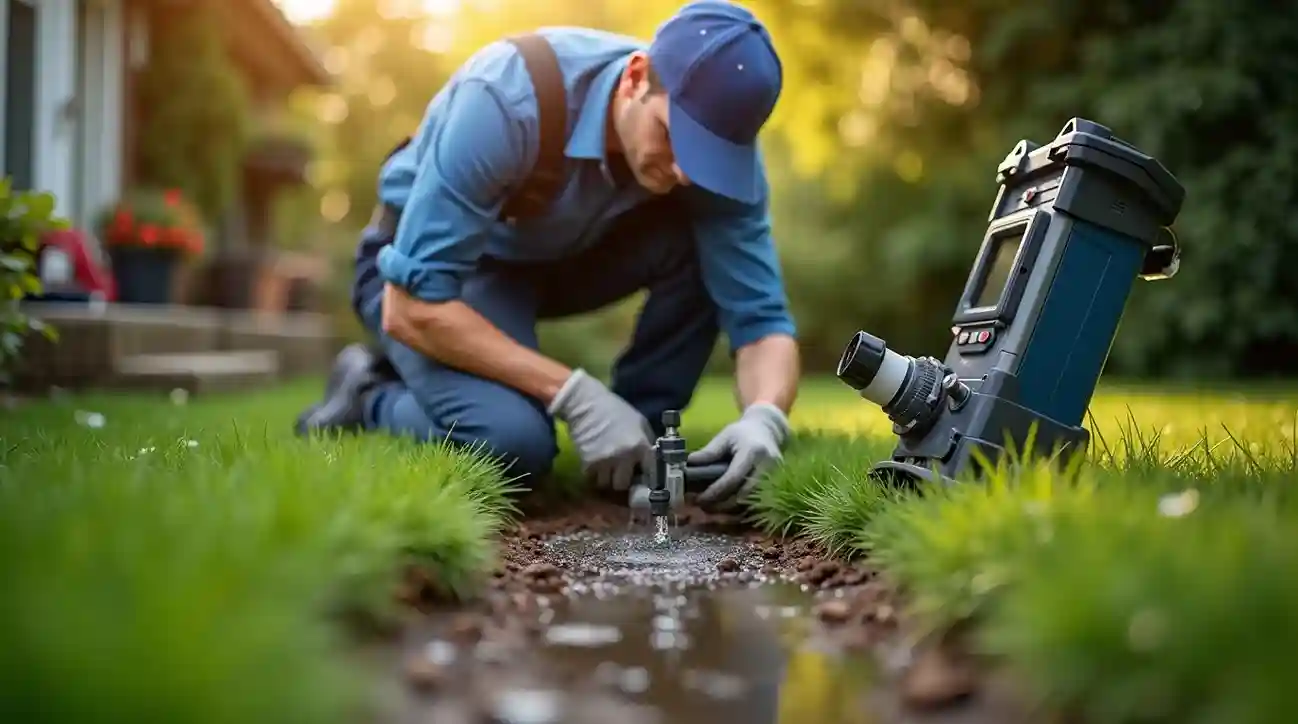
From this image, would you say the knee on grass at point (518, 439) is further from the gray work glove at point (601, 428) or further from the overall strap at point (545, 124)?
the overall strap at point (545, 124)

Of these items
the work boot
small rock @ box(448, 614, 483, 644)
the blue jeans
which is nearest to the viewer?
small rock @ box(448, 614, 483, 644)

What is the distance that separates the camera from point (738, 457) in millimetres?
2582

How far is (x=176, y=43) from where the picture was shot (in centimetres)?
839

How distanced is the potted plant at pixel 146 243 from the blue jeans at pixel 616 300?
414 cm

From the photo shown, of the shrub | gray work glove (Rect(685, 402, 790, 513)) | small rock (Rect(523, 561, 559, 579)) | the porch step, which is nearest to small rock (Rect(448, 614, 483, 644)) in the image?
small rock (Rect(523, 561, 559, 579))

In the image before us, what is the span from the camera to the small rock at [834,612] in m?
1.66

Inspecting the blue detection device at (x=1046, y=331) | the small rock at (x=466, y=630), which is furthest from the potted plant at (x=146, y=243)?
the small rock at (x=466, y=630)

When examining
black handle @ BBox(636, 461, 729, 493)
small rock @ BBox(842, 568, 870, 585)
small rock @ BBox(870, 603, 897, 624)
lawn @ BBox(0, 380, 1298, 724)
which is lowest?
black handle @ BBox(636, 461, 729, 493)

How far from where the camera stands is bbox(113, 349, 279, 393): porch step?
205 inches

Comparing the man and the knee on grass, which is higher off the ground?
the man

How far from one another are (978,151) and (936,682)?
10082 mm

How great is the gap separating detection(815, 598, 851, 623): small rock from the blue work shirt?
53.8 inches

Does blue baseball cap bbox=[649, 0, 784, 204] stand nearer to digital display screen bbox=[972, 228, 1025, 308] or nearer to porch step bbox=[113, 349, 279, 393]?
digital display screen bbox=[972, 228, 1025, 308]

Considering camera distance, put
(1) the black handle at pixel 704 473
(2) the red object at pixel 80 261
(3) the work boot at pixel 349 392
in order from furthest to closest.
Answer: (2) the red object at pixel 80 261 → (3) the work boot at pixel 349 392 → (1) the black handle at pixel 704 473
